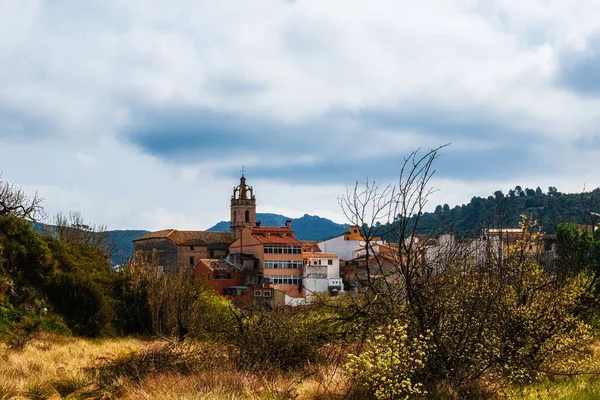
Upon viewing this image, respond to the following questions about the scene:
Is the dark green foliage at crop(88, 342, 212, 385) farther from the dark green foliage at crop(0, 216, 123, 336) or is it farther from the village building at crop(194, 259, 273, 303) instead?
the village building at crop(194, 259, 273, 303)

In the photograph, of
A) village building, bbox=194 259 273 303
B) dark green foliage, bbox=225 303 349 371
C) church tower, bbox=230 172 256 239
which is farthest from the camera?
church tower, bbox=230 172 256 239

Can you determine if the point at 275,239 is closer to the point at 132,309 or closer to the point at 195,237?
the point at 195,237

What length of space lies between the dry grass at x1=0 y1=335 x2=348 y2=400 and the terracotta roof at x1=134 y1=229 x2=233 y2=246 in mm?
76769

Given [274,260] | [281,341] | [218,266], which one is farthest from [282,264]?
[281,341]

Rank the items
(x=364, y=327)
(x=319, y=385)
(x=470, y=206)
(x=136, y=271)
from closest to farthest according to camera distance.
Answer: (x=319, y=385), (x=364, y=327), (x=136, y=271), (x=470, y=206)

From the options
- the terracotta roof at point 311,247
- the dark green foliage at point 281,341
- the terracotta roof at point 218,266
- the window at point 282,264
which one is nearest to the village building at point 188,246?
the terracotta roof at point 311,247

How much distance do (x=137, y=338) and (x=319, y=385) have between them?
41.9 feet

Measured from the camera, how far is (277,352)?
10.9m

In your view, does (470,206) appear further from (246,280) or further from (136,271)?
(136,271)

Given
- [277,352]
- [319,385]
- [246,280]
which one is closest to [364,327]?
[319,385]

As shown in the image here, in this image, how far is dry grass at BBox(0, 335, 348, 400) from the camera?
8.46 metres

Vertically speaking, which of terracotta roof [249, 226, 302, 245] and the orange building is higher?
terracotta roof [249, 226, 302, 245]

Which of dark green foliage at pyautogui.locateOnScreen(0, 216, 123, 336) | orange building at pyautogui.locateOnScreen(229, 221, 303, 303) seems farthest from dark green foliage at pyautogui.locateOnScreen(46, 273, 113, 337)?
orange building at pyautogui.locateOnScreen(229, 221, 303, 303)

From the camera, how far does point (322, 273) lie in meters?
72.6
